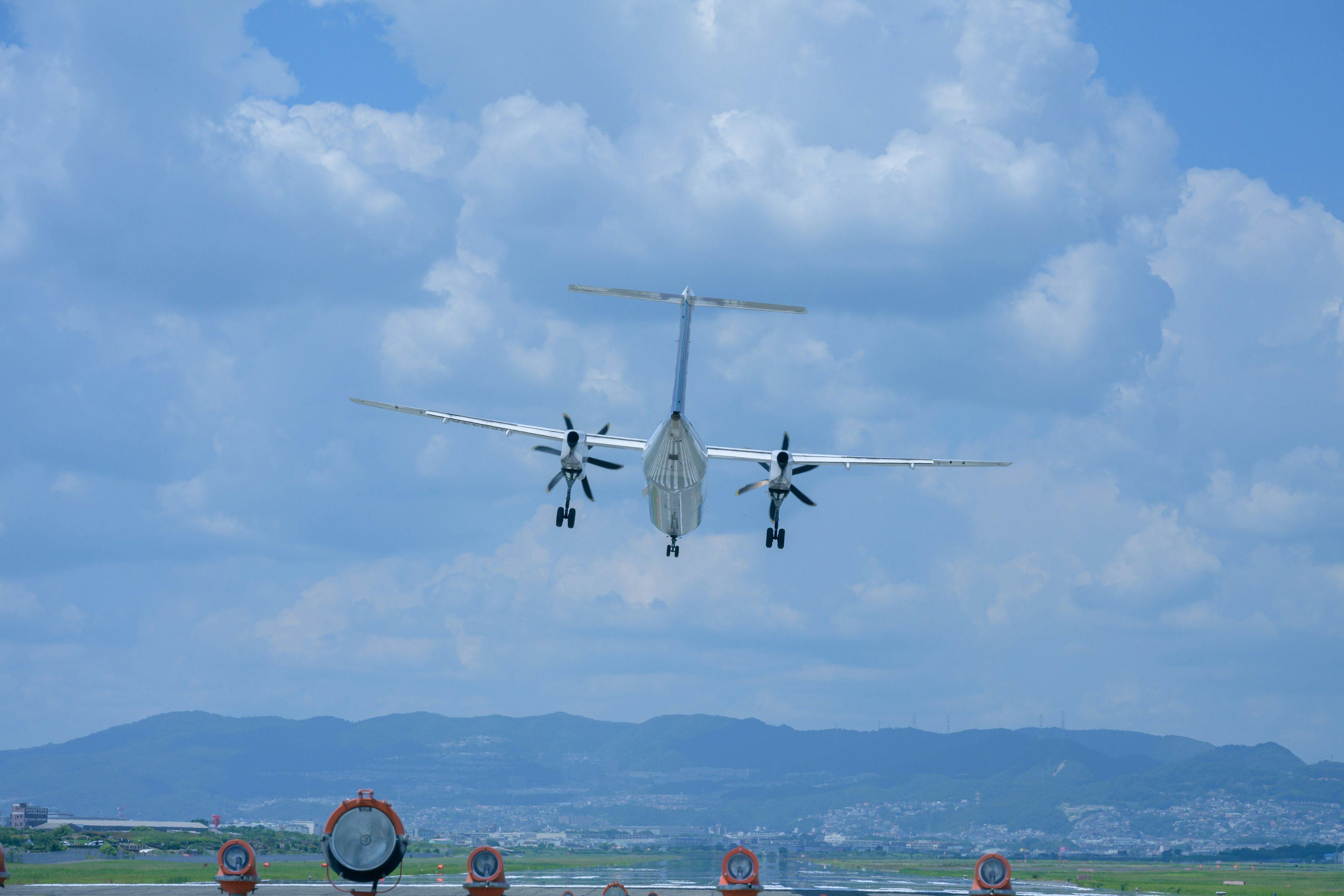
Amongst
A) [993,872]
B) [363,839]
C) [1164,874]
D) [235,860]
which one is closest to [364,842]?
[363,839]

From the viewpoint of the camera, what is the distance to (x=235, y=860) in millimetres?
33406

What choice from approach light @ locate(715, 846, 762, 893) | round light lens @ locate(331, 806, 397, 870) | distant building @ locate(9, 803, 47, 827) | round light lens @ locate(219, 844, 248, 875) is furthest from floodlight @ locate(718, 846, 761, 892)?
distant building @ locate(9, 803, 47, 827)

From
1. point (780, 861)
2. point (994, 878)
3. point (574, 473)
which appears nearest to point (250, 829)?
point (780, 861)

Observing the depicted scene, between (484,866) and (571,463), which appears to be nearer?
(484,866)

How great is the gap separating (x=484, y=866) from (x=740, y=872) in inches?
347

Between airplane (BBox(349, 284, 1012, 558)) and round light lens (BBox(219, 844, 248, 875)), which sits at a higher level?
airplane (BBox(349, 284, 1012, 558))

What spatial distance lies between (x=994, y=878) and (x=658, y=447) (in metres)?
27.2

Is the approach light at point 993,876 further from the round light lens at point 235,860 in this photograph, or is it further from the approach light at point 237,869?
the round light lens at point 235,860

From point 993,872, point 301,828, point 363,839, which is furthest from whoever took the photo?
point 301,828

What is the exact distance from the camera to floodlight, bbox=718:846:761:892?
1511 inches

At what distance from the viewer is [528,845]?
135625mm

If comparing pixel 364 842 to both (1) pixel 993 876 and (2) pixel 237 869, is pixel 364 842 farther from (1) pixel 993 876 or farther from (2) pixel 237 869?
(1) pixel 993 876

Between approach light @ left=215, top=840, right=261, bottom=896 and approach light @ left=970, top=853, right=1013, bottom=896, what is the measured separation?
20736 millimetres

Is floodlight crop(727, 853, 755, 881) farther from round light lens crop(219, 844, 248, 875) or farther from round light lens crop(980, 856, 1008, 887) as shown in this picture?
round light lens crop(219, 844, 248, 875)
